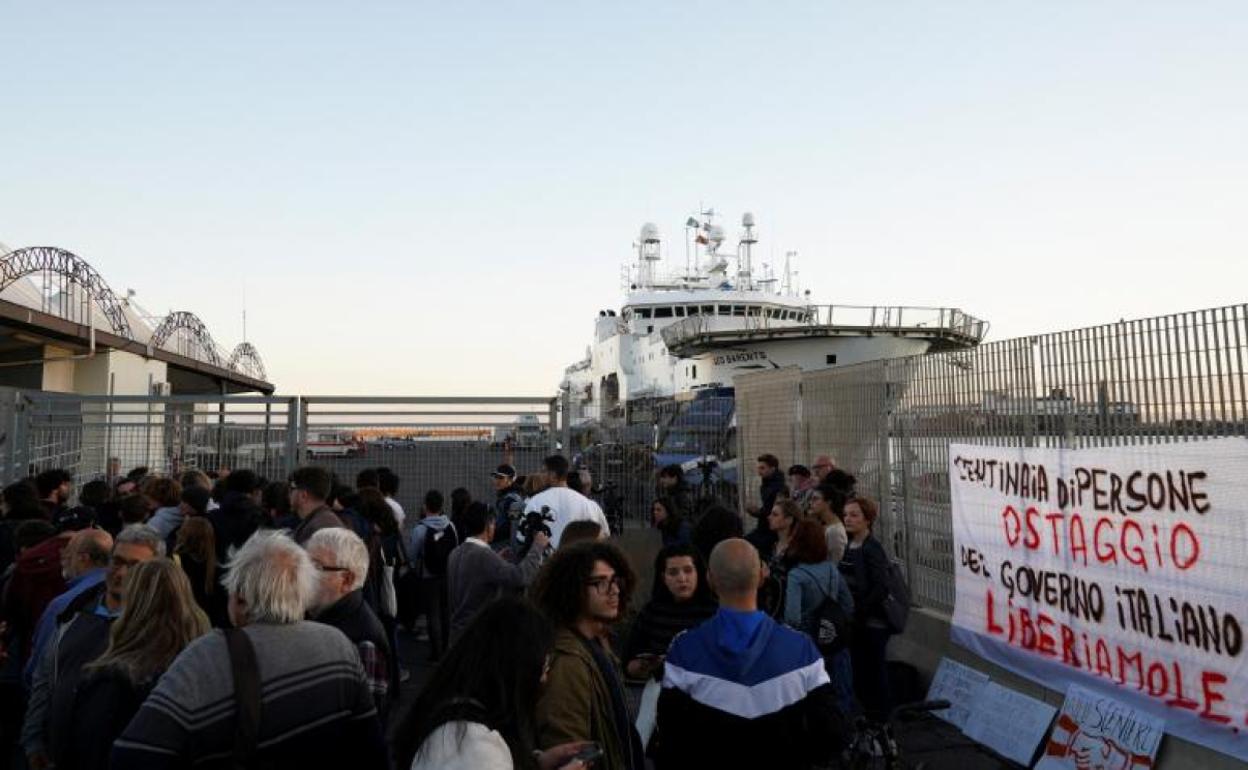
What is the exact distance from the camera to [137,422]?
12438 millimetres

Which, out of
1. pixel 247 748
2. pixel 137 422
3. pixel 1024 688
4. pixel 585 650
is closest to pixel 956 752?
pixel 1024 688

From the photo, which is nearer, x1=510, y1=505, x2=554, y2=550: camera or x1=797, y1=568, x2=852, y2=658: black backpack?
x1=797, y1=568, x2=852, y2=658: black backpack

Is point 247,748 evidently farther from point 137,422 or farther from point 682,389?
point 682,389

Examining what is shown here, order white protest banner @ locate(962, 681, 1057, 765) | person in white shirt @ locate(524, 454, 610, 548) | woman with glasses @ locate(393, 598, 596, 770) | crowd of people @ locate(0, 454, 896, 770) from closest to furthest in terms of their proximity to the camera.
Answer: woman with glasses @ locate(393, 598, 596, 770)
crowd of people @ locate(0, 454, 896, 770)
white protest banner @ locate(962, 681, 1057, 765)
person in white shirt @ locate(524, 454, 610, 548)

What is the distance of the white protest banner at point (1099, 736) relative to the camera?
4805 millimetres

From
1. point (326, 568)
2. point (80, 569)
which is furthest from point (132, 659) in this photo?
point (80, 569)

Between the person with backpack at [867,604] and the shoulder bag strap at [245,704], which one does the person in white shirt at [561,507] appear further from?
the shoulder bag strap at [245,704]

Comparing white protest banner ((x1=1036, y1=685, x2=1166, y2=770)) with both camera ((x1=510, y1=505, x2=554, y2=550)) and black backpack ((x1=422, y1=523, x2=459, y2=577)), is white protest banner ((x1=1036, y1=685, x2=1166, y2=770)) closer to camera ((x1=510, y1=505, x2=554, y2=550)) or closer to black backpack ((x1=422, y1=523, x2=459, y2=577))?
camera ((x1=510, y1=505, x2=554, y2=550))

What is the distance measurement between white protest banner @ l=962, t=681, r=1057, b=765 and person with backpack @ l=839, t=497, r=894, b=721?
0.66 meters

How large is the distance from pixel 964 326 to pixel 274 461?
23.0 m

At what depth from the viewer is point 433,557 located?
812 centimetres

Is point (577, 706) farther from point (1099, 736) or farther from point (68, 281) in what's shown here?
point (68, 281)

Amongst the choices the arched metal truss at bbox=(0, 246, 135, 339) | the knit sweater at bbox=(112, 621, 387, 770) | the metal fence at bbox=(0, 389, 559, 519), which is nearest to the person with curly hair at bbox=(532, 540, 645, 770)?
the knit sweater at bbox=(112, 621, 387, 770)

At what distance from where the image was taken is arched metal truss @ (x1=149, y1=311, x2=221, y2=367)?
98.8ft
